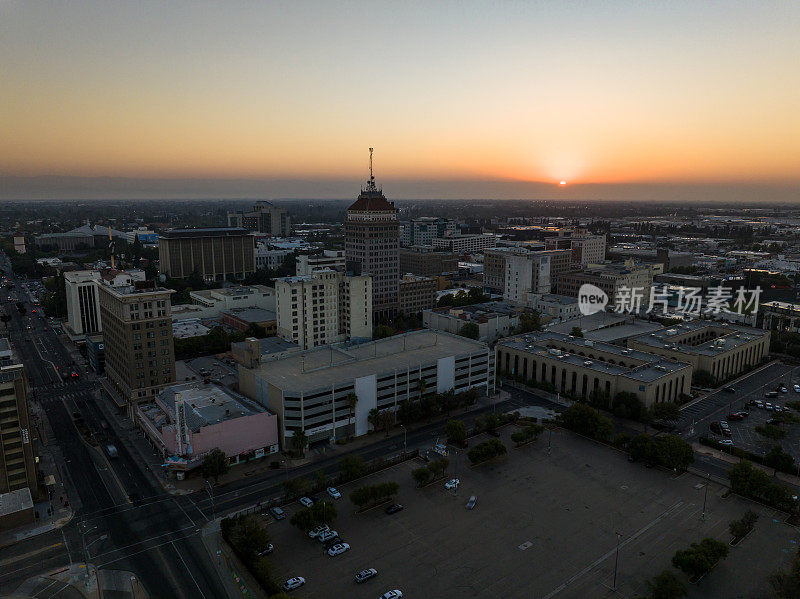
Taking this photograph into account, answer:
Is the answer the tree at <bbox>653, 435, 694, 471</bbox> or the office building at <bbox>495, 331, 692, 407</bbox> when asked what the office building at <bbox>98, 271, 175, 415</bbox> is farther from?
the tree at <bbox>653, 435, 694, 471</bbox>

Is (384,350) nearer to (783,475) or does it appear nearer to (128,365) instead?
(128,365)

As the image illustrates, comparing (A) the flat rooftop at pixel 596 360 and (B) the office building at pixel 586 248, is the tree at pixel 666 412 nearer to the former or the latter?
(A) the flat rooftop at pixel 596 360

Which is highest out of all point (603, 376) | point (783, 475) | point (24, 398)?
point (24, 398)

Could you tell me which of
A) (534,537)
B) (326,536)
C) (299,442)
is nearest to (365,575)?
(326,536)

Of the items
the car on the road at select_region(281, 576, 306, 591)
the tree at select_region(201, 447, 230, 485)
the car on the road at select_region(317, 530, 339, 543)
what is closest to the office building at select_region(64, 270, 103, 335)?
the tree at select_region(201, 447, 230, 485)

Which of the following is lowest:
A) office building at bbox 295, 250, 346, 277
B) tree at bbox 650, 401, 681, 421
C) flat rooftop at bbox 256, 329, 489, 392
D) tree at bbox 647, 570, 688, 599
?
tree at bbox 647, 570, 688, 599

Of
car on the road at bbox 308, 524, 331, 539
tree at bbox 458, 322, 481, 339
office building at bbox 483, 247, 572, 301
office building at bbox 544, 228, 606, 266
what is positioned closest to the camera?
car on the road at bbox 308, 524, 331, 539

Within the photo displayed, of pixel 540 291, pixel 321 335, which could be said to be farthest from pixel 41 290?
pixel 540 291
